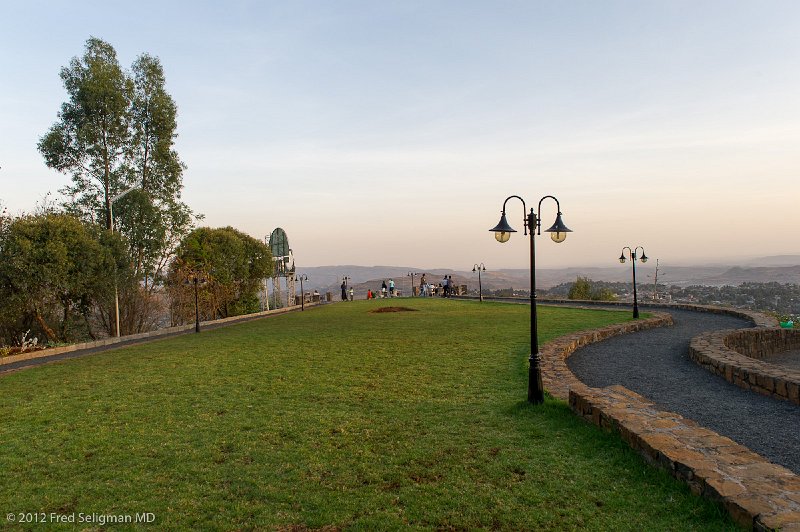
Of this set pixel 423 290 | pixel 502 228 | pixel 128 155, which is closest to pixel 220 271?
pixel 128 155

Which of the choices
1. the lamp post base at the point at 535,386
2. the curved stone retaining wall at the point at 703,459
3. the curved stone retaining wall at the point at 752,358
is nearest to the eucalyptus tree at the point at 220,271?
the lamp post base at the point at 535,386

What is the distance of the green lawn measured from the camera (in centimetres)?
424

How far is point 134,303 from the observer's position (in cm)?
2772

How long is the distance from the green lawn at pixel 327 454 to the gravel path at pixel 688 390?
2.20 meters

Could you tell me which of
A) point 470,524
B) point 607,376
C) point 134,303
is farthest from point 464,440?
point 134,303

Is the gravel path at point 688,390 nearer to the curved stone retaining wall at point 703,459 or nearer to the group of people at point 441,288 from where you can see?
the curved stone retaining wall at point 703,459

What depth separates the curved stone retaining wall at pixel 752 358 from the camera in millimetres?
8625

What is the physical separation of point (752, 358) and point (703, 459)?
30.4 ft

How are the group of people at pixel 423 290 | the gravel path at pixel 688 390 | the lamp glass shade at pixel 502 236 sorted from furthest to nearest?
the group of people at pixel 423 290 < the lamp glass shade at pixel 502 236 < the gravel path at pixel 688 390

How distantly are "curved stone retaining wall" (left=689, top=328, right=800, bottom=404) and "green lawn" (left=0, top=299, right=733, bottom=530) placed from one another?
14.6 ft

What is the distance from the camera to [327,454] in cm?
566

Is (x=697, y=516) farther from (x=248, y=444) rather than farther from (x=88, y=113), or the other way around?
(x=88, y=113)

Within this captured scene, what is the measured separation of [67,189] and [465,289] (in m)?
37.1

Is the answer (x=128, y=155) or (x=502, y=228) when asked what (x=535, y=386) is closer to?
(x=502, y=228)
